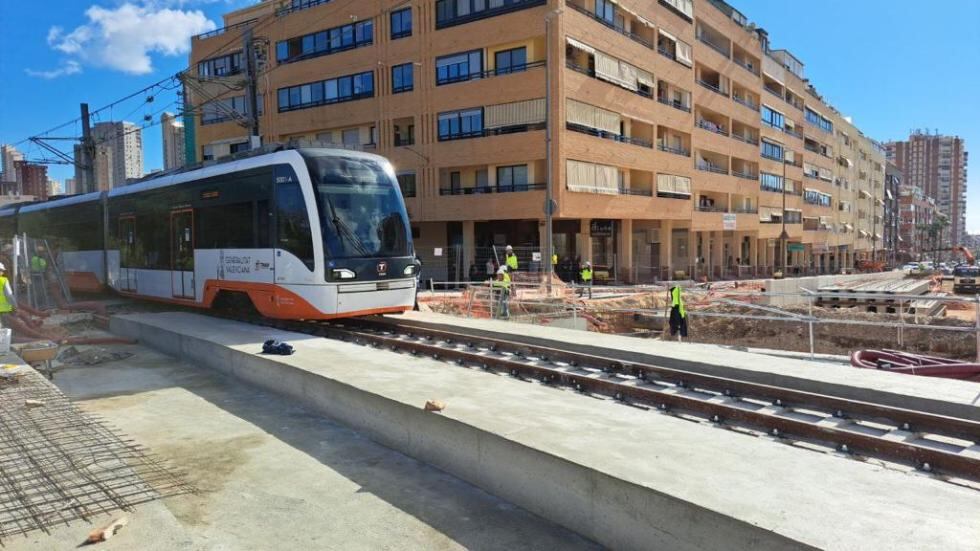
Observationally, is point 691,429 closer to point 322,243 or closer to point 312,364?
point 312,364

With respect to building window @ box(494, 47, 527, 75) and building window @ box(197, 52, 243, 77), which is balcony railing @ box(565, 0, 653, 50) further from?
building window @ box(197, 52, 243, 77)

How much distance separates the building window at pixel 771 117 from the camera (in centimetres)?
6103

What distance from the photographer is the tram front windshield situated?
11531 millimetres

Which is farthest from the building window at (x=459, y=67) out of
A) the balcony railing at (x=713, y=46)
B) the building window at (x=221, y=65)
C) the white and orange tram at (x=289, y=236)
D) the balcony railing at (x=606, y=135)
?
the white and orange tram at (x=289, y=236)

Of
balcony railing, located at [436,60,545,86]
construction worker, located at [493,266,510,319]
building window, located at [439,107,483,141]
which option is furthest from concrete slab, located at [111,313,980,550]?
building window, located at [439,107,483,141]

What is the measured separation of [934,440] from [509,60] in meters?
31.9

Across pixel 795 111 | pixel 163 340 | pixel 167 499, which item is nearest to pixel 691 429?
pixel 167 499

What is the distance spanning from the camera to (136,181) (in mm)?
17781

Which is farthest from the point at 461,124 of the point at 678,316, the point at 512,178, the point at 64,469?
the point at 64,469

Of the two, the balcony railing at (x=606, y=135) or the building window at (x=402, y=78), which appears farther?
the building window at (x=402, y=78)

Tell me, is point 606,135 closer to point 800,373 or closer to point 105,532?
point 800,373

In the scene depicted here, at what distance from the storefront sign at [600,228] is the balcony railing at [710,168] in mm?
12527

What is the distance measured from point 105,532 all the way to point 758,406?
20.4ft

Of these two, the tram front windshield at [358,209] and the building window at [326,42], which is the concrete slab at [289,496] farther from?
the building window at [326,42]
